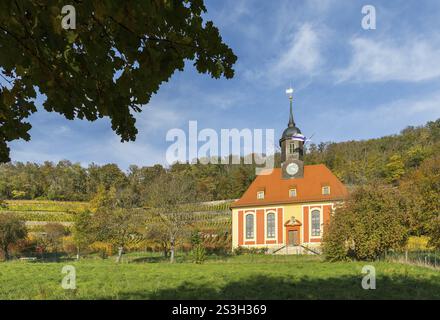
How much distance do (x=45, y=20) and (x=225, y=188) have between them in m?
66.1

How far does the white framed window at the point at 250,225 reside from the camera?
39.5m

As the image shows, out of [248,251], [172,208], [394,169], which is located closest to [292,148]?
[248,251]

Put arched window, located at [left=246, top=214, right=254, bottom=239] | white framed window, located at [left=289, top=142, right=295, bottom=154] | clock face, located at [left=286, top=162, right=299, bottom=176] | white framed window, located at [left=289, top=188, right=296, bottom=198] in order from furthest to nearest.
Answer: white framed window, located at [left=289, top=142, right=295, bottom=154] → clock face, located at [left=286, top=162, right=299, bottom=176] → arched window, located at [left=246, top=214, right=254, bottom=239] → white framed window, located at [left=289, top=188, right=296, bottom=198]

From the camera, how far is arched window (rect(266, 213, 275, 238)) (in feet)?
127

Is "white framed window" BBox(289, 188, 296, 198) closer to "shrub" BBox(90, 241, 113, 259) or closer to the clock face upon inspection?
the clock face

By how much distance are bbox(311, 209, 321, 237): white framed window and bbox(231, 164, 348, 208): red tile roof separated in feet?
4.04

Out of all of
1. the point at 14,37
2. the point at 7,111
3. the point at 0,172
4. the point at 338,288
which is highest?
the point at 0,172

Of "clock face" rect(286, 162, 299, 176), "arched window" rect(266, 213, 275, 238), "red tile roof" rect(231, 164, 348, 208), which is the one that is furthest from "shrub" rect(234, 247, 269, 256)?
"clock face" rect(286, 162, 299, 176)

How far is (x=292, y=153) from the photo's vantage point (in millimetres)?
41250
